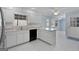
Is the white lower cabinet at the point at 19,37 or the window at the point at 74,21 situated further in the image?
the window at the point at 74,21

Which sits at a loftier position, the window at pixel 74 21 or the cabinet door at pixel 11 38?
the window at pixel 74 21

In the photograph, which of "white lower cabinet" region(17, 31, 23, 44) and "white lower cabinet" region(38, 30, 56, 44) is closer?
"white lower cabinet" region(17, 31, 23, 44)

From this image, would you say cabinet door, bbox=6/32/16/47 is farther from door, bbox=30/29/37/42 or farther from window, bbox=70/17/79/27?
window, bbox=70/17/79/27

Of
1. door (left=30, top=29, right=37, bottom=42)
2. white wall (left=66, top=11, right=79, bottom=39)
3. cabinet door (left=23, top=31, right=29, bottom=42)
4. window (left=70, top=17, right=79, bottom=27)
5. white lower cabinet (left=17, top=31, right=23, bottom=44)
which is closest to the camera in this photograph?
white lower cabinet (left=17, top=31, right=23, bottom=44)

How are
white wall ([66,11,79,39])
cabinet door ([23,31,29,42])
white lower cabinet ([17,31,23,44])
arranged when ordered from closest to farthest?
white lower cabinet ([17,31,23,44])
cabinet door ([23,31,29,42])
white wall ([66,11,79,39])

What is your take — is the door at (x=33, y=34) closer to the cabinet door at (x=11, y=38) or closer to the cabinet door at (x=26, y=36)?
the cabinet door at (x=26, y=36)

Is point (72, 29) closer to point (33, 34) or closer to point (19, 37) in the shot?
point (33, 34)

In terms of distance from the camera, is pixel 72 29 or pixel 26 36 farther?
pixel 72 29

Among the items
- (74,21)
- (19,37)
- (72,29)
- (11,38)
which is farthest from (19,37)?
(74,21)

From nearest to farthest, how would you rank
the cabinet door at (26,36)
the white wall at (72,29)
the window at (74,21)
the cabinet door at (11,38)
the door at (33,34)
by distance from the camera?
the cabinet door at (11,38) < the cabinet door at (26,36) < the door at (33,34) < the white wall at (72,29) < the window at (74,21)

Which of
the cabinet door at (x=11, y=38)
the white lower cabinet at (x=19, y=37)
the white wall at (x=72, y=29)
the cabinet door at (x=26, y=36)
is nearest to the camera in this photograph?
the cabinet door at (x=11, y=38)

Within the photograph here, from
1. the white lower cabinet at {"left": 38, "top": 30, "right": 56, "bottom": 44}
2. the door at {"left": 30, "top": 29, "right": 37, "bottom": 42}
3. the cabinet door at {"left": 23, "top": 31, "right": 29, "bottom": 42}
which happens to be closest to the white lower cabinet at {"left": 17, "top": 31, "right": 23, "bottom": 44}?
the cabinet door at {"left": 23, "top": 31, "right": 29, "bottom": 42}

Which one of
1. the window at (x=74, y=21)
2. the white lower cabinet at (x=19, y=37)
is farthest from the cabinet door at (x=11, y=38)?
the window at (x=74, y=21)
